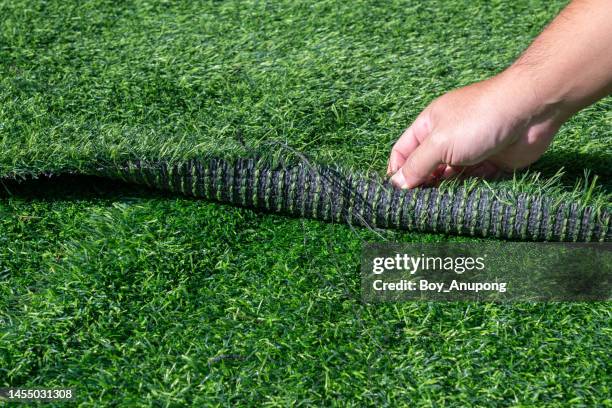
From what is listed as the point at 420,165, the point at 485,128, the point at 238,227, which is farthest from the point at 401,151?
the point at 238,227

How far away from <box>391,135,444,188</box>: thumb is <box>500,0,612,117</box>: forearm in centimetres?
28

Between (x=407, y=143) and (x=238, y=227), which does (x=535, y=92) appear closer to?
(x=407, y=143)

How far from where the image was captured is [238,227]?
225 cm

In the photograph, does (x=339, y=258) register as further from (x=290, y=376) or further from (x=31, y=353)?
(x=31, y=353)

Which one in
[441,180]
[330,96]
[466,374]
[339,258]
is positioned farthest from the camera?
[330,96]

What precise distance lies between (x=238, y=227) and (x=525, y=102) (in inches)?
35.6

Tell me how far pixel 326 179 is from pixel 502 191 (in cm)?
52

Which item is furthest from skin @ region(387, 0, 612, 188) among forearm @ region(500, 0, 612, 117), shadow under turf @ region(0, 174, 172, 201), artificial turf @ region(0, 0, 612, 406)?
shadow under turf @ region(0, 174, 172, 201)

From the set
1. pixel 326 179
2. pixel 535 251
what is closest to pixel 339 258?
pixel 326 179

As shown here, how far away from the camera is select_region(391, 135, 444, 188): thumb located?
2.11 meters

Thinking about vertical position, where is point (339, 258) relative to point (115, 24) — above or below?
below

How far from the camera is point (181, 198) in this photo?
233 centimetres

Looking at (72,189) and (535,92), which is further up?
(535,92)

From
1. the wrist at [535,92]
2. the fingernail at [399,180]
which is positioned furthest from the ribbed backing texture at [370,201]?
the wrist at [535,92]
